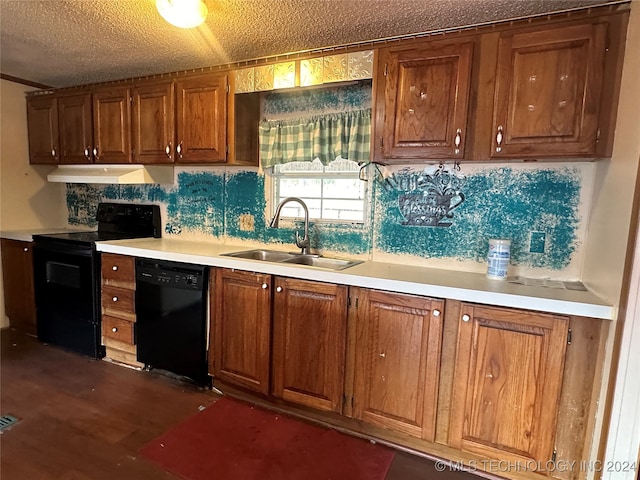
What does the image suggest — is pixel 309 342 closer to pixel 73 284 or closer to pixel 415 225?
pixel 415 225

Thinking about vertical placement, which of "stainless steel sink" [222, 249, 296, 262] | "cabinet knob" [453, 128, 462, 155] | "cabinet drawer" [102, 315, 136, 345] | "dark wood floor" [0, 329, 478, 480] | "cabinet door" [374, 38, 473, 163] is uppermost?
"cabinet door" [374, 38, 473, 163]

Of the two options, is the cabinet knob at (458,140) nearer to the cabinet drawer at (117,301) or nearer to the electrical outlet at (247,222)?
the electrical outlet at (247,222)

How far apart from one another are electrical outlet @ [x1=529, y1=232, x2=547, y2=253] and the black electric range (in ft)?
9.52

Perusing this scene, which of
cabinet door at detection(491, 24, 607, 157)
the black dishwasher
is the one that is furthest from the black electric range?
cabinet door at detection(491, 24, 607, 157)

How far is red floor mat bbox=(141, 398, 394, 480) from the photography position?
5.99 ft

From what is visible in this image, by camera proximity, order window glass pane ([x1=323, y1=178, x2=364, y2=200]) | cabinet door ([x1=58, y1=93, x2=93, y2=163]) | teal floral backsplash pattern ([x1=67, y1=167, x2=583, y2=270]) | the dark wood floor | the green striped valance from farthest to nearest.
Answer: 1. cabinet door ([x1=58, y1=93, x2=93, y2=163])
2. window glass pane ([x1=323, y1=178, x2=364, y2=200])
3. the green striped valance
4. teal floral backsplash pattern ([x1=67, y1=167, x2=583, y2=270])
5. the dark wood floor

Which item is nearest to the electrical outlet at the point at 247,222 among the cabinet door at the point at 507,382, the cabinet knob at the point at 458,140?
the cabinet knob at the point at 458,140

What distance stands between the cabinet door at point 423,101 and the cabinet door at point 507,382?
0.88 meters

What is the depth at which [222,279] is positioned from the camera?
2.42m

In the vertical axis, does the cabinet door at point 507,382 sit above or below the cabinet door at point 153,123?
below

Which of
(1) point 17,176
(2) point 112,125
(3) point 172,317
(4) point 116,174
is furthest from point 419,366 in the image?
(1) point 17,176

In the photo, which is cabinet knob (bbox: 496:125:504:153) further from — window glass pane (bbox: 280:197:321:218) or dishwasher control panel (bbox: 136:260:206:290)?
dishwasher control panel (bbox: 136:260:206:290)

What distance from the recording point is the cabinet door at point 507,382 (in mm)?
1688

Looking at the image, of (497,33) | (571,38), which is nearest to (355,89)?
(497,33)
